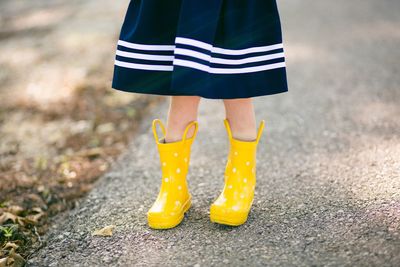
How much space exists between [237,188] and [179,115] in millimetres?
330

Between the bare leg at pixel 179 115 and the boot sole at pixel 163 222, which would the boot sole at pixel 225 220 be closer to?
the boot sole at pixel 163 222

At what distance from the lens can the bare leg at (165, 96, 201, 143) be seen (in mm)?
1728

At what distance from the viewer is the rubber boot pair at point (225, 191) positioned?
1711 millimetres

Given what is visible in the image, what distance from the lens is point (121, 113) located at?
3.18 metres

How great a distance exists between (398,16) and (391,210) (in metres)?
3.43

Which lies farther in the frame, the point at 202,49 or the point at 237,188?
the point at 237,188

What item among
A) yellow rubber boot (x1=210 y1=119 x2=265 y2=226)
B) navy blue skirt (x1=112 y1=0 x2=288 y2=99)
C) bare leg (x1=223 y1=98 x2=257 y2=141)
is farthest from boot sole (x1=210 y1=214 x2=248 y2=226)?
navy blue skirt (x1=112 y1=0 x2=288 y2=99)

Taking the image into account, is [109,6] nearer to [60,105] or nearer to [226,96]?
[60,105]

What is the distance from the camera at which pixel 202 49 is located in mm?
1530

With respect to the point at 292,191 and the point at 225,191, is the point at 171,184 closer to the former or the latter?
the point at 225,191

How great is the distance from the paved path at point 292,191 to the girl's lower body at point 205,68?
0.44ft

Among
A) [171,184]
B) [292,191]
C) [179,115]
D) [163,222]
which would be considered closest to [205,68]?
[179,115]

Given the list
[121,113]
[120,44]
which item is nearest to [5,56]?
[121,113]

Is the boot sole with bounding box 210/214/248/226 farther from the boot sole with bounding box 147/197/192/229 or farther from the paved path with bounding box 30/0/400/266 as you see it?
the boot sole with bounding box 147/197/192/229
